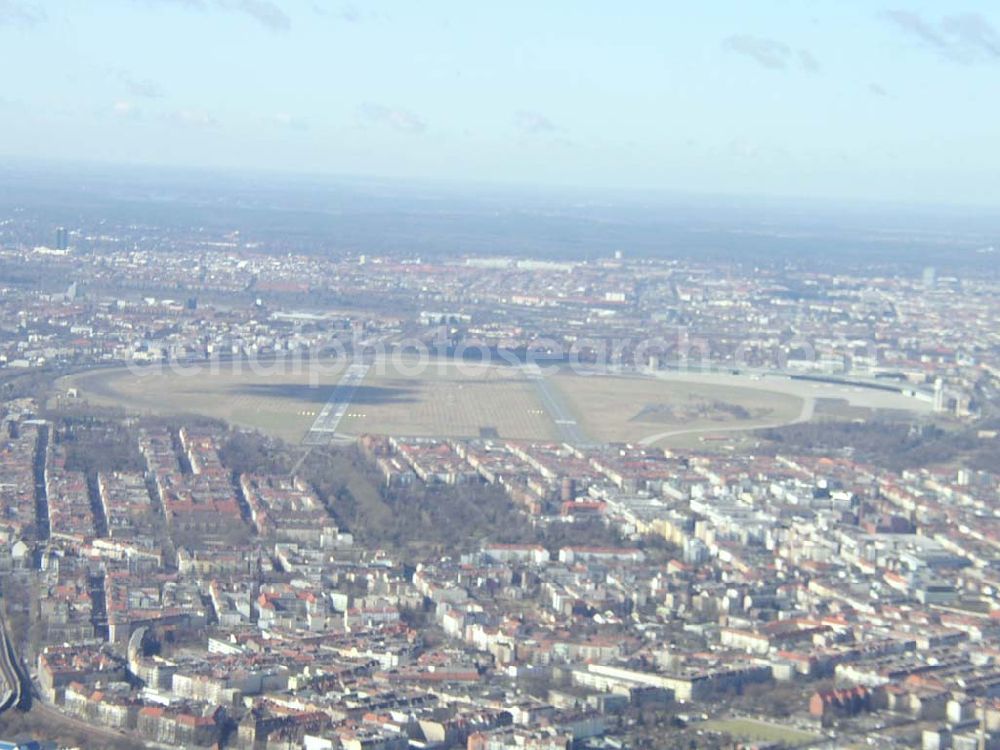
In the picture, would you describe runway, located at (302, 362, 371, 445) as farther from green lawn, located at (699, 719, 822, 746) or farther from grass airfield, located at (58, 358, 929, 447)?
green lawn, located at (699, 719, 822, 746)

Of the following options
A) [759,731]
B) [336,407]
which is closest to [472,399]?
[336,407]

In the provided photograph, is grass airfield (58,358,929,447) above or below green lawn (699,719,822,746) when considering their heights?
below

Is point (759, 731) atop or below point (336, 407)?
atop

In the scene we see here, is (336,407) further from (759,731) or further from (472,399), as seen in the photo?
(759,731)

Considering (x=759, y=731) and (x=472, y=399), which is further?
(x=472, y=399)

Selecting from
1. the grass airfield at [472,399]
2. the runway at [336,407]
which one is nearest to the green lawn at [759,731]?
the runway at [336,407]

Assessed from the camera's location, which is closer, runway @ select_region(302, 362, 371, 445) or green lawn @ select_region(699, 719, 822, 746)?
green lawn @ select_region(699, 719, 822, 746)

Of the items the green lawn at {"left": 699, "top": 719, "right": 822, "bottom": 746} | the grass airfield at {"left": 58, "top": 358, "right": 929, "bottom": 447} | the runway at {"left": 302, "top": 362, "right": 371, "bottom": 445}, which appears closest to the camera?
the green lawn at {"left": 699, "top": 719, "right": 822, "bottom": 746}

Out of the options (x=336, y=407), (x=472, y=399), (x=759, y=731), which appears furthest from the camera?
(x=472, y=399)

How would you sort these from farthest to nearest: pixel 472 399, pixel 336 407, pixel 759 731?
1. pixel 472 399
2. pixel 336 407
3. pixel 759 731

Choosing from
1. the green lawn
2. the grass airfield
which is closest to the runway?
the grass airfield

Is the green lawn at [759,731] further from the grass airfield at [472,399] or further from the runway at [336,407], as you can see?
the grass airfield at [472,399]
